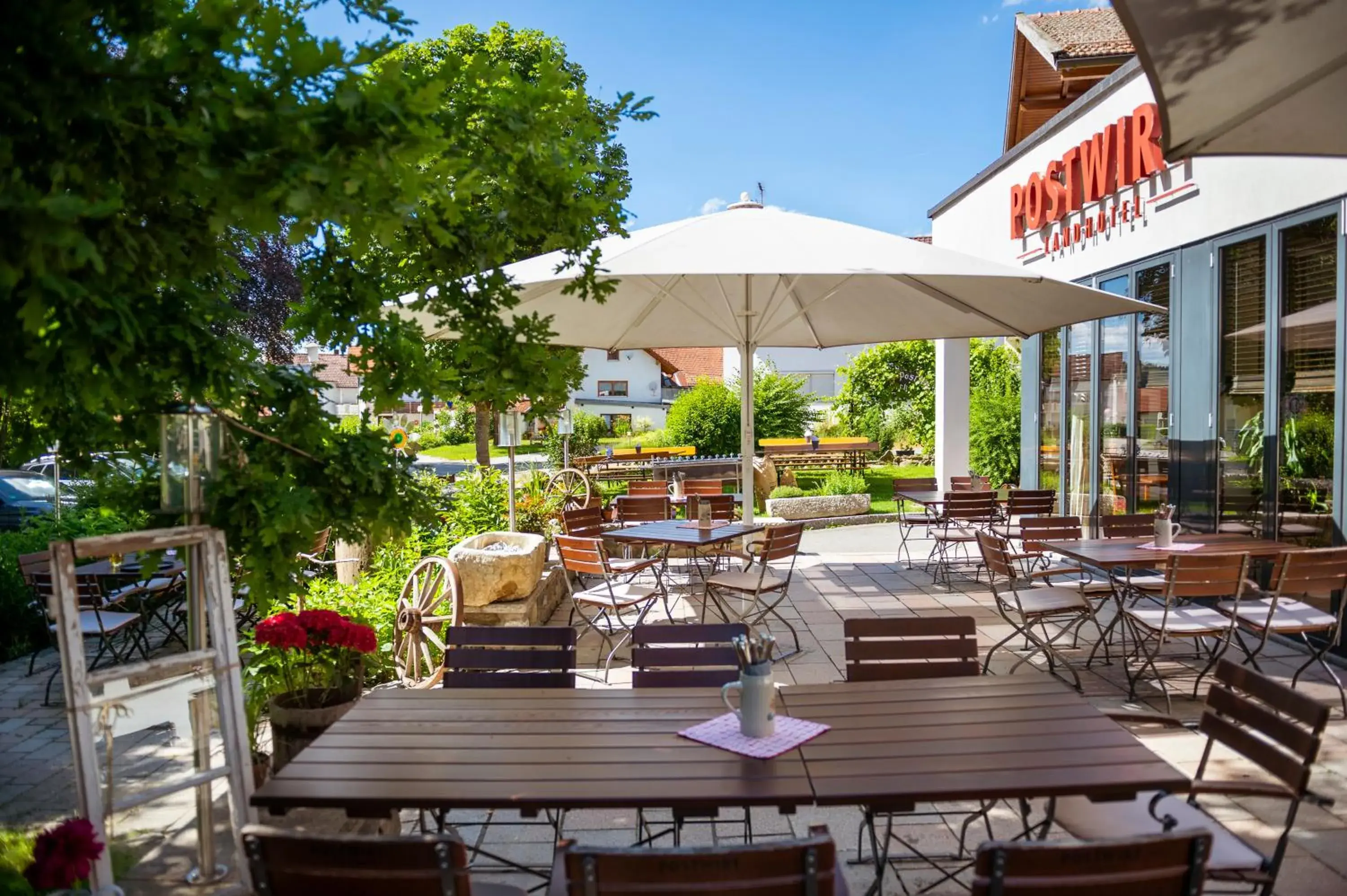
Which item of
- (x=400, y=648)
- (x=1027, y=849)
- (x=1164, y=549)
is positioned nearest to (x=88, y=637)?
(x=400, y=648)

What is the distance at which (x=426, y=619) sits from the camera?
4828 millimetres

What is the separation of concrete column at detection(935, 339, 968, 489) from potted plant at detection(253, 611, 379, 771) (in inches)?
372

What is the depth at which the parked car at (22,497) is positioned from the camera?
8.95 meters

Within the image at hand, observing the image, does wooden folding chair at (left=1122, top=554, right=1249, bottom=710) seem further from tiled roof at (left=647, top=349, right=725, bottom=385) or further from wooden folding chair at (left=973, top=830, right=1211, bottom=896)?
tiled roof at (left=647, top=349, right=725, bottom=385)

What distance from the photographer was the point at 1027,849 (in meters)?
1.71

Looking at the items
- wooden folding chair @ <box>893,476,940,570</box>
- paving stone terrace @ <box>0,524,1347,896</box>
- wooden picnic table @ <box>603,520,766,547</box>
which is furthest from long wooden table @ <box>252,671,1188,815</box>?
wooden folding chair @ <box>893,476,940,570</box>

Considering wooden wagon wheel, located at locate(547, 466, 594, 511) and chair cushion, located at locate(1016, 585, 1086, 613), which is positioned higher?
wooden wagon wheel, located at locate(547, 466, 594, 511)

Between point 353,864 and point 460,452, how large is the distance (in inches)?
1287

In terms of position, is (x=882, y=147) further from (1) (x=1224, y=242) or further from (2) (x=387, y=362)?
(2) (x=387, y=362)

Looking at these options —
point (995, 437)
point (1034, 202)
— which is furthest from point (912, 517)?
point (995, 437)

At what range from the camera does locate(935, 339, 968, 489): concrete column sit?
11.7m

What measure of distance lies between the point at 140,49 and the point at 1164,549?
17.7ft

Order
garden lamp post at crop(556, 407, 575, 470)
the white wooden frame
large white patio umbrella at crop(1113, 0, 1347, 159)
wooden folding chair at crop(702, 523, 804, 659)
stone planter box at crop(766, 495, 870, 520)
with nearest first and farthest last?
1. the white wooden frame
2. large white patio umbrella at crop(1113, 0, 1347, 159)
3. wooden folding chair at crop(702, 523, 804, 659)
4. garden lamp post at crop(556, 407, 575, 470)
5. stone planter box at crop(766, 495, 870, 520)

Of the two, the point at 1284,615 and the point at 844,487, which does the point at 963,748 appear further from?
the point at 844,487
